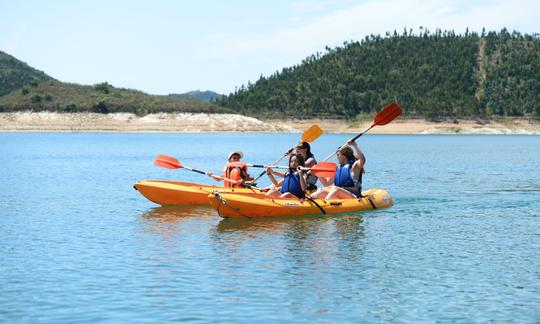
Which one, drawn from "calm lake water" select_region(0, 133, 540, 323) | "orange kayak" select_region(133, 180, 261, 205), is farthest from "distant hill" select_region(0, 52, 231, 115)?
"orange kayak" select_region(133, 180, 261, 205)

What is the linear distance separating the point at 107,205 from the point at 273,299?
49.7ft

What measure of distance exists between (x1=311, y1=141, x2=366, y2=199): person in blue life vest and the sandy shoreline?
5075 inches

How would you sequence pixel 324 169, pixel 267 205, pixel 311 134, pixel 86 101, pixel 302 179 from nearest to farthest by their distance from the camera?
pixel 267 205, pixel 302 179, pixel 324 169, pixel 311 134, pixel 86 101

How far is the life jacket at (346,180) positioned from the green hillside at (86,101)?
130519mm

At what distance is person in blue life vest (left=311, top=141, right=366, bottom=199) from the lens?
22.0m

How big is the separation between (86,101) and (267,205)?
139m

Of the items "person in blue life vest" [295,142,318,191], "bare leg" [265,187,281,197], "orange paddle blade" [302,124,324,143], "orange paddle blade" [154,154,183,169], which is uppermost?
"orange paddle blade" [302,124,324,143]

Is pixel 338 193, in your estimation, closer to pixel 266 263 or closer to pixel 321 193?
pixel 321 193

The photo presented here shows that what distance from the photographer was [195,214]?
23.2 meters

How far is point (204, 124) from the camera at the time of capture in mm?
155125

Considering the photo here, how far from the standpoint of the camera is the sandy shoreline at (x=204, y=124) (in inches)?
5738

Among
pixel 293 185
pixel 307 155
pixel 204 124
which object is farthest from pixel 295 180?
pixel 204 124

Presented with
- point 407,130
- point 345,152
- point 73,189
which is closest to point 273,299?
point 345,152

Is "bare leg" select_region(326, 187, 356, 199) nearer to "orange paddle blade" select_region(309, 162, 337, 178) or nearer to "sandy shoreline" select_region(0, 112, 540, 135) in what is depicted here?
"orange paddle blade" select_region(309, 162, 337, 178)
